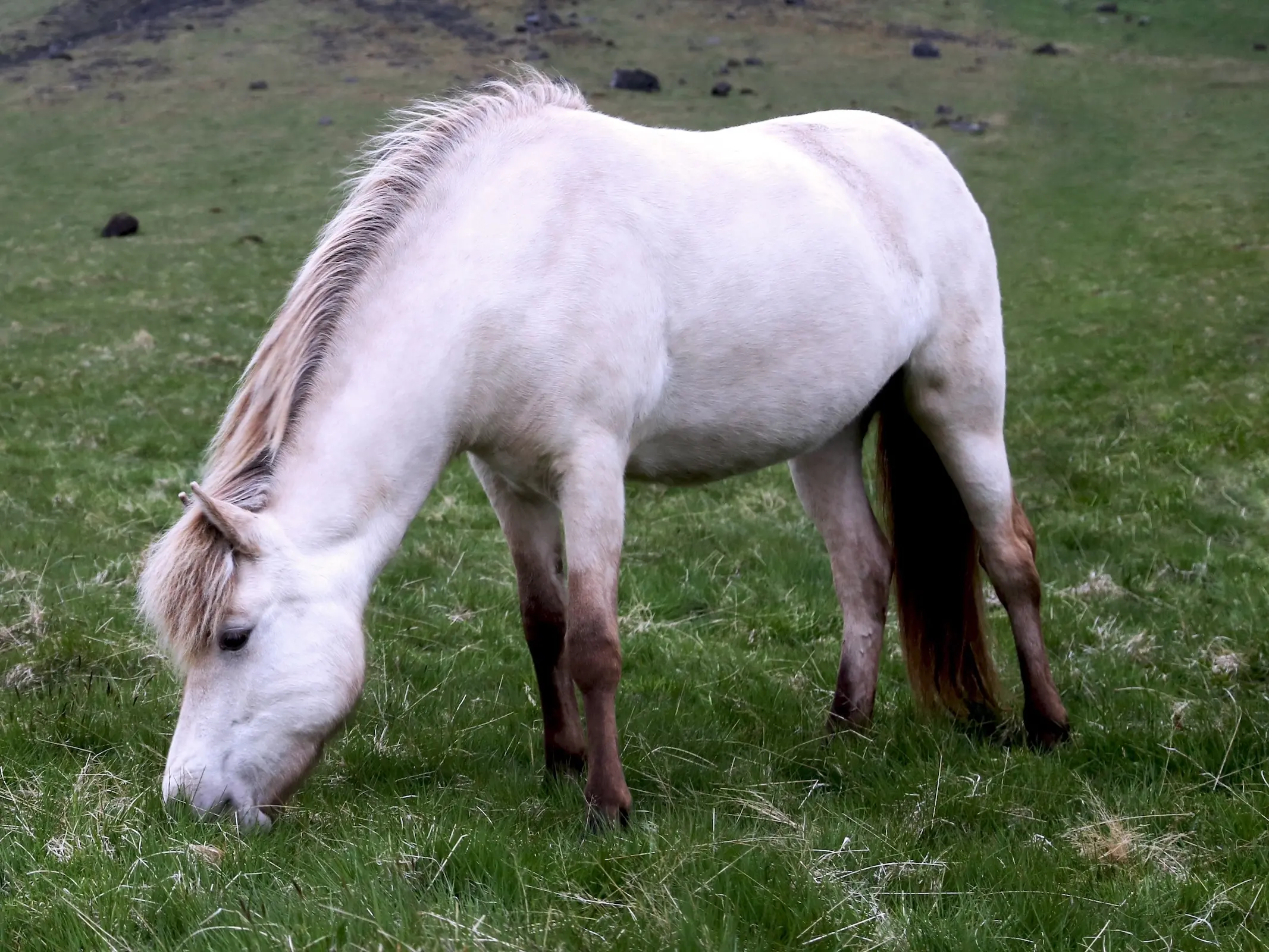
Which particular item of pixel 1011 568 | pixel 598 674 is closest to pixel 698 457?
pixel 598 674

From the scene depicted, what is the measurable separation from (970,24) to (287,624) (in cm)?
5228

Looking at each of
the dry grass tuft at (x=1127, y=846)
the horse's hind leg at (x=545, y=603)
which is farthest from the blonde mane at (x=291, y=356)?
the dry grass tuft at (x=1127, y=846)

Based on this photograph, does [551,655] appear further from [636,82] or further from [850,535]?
[636,82]

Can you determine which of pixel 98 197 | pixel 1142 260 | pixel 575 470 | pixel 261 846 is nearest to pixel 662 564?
pixel 575 470

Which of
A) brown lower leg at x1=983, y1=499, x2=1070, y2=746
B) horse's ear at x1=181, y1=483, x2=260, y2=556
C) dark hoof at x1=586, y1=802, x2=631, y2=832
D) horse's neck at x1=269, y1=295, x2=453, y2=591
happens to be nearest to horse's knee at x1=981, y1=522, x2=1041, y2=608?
brown lower leg at x1=983, y1=499, x2=1070, y2=746

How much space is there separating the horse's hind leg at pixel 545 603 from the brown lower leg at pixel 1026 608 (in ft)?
5.82

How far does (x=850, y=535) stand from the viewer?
5.34m

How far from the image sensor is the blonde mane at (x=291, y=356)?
3.48 metres

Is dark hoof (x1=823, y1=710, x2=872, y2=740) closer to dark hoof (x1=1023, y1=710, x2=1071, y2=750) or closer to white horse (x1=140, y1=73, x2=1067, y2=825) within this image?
white horse (x1=140, y1=73, x2=1067, y2=825)

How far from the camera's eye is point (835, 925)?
2.69 metres

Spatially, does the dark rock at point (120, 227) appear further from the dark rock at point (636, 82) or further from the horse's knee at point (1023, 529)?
the horse's knee at point (1023, 529)

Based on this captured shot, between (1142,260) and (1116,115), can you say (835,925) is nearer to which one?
(1142,260)

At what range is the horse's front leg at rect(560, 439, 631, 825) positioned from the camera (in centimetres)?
375

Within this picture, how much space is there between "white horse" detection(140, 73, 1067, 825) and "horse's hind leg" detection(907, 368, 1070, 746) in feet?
0.04
